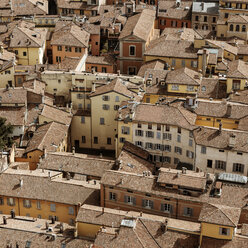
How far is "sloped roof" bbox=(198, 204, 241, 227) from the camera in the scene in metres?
71.6

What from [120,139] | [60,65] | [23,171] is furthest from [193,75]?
[23,171]

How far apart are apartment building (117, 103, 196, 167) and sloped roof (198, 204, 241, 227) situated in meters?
20.0

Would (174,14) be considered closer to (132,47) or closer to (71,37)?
(132,47)

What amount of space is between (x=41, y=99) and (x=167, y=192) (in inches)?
1439

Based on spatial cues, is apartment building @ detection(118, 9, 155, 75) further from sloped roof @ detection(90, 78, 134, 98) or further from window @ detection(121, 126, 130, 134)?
window @ detection(121, 126, 130, 134)

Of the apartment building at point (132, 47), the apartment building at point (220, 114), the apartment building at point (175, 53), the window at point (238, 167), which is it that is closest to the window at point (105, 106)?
the apartment building at point (220, 114)

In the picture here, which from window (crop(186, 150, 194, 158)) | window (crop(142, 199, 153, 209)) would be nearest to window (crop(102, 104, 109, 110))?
window (crop(186, 150, 194, 158))

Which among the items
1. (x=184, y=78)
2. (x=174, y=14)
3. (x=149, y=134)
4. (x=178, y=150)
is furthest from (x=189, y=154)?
(x=174, y=14)

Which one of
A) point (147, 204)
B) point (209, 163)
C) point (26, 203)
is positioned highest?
point (209, 163)

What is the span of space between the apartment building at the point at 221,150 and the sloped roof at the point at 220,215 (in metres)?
15.4

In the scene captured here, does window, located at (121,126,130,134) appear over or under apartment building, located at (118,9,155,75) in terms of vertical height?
under

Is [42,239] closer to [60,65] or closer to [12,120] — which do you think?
[12,120]

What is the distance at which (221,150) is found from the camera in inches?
3501

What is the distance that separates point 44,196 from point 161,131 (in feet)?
75.6
